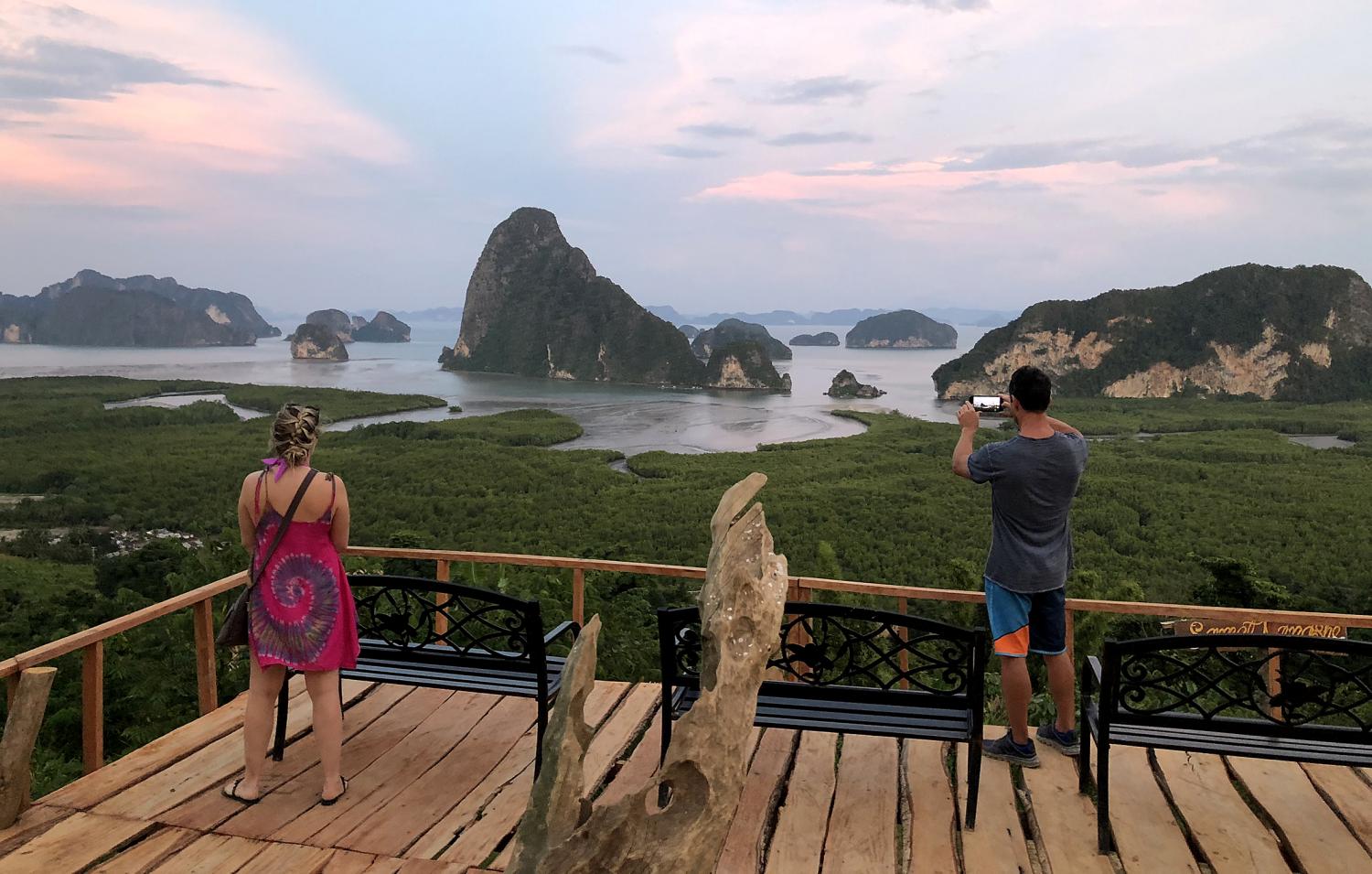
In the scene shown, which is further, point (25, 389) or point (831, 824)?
point (25, 389)

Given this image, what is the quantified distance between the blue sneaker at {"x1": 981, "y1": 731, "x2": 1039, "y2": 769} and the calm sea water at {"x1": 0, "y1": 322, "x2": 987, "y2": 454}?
51.2 meters

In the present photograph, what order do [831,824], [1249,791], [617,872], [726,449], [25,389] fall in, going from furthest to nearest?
[25,389] < [726,449] < [1249,791] < [831,824] < [617,872]

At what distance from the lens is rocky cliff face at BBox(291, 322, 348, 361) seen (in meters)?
148

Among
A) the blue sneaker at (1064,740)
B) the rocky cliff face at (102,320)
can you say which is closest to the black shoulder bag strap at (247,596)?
the blue sneaker at (1064,740)

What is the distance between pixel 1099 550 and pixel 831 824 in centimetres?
2570

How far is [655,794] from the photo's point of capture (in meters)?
1.60

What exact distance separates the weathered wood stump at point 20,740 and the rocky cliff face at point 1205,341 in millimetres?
95560

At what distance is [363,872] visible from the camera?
8.83 ft

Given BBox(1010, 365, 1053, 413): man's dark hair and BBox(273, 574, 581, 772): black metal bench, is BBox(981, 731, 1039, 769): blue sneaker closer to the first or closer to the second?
BBox(1010, 365, 1053, 413): man's dark hair

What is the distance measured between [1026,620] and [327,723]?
8.45 feet

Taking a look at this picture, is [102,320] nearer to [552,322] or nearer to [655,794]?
[552,322]

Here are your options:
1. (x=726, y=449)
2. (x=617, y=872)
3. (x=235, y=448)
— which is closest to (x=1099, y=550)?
(x=617, y=872)

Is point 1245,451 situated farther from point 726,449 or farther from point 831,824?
point 831,824

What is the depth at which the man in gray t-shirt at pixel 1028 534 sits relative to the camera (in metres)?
3.01
